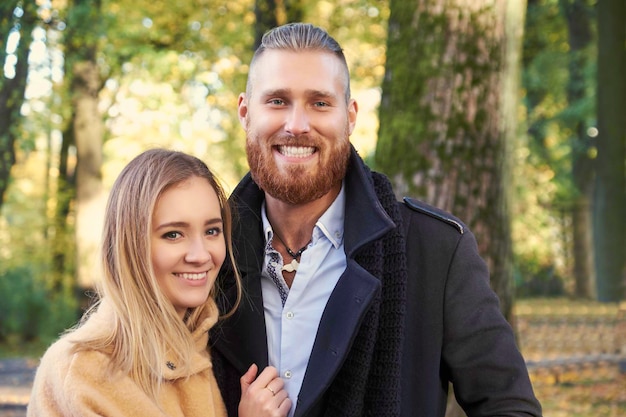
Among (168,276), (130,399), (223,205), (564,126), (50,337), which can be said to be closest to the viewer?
(130,399)

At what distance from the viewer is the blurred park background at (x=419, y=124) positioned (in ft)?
15.6

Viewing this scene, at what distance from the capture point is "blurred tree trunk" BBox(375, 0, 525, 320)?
4691 mm

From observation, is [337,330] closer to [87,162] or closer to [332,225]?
[332,225]

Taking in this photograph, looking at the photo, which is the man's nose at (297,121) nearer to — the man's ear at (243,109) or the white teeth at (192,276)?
the man's ear at (243,109)

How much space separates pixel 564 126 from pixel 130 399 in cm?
1720

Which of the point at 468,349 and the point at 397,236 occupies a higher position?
the point at 397,236

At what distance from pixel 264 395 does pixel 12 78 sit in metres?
6.54

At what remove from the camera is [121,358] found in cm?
274

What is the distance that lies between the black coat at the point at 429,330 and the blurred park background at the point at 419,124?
187 cm

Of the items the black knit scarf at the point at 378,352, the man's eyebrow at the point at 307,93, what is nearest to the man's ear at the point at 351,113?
the man's eyebrow at the point at 307,93

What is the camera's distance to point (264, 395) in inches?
107

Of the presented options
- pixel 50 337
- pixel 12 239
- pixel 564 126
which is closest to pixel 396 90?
pixel 50 337

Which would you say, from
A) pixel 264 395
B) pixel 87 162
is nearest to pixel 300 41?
pixel 264 395

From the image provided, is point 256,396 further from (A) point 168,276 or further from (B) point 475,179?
(B) point 475,179
